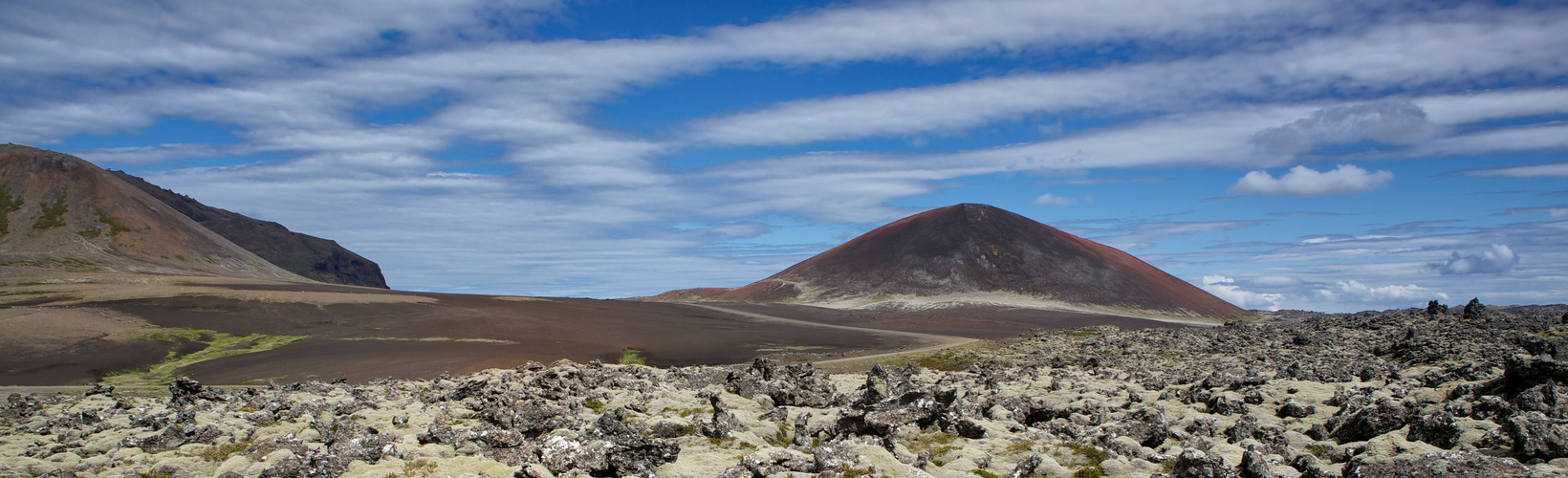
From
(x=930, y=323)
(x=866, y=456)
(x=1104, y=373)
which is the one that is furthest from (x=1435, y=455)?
(x=930, y=323)

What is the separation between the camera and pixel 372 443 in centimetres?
1568

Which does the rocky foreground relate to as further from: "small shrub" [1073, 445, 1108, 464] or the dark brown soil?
the dark brown soil

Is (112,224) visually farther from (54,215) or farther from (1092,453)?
(1092,453)

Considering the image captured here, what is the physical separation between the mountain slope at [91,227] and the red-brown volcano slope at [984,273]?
104 metres

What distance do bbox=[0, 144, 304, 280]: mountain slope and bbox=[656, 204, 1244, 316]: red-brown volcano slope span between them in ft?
341

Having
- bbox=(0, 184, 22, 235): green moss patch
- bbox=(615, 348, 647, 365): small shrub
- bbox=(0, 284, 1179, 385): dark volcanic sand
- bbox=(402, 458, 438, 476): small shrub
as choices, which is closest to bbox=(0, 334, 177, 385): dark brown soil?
bbox=(0, 284, 1179, 385): dark volcanic sand

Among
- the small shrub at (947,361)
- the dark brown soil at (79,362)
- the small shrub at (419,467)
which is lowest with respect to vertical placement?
A: the dark brown soil at (79,362)

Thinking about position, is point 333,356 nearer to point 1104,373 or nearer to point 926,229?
point 1104,373

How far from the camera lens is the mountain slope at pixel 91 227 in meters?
121

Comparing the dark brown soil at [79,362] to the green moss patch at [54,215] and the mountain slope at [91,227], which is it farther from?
the green moss patch at [54,215]

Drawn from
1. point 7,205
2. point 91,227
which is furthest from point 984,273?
point 7,205

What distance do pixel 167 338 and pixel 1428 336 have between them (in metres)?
72.7

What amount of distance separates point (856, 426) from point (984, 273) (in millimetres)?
158020

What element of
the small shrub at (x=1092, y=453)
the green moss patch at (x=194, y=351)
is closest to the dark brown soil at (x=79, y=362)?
the green moss patch at (x=194, y=351)
